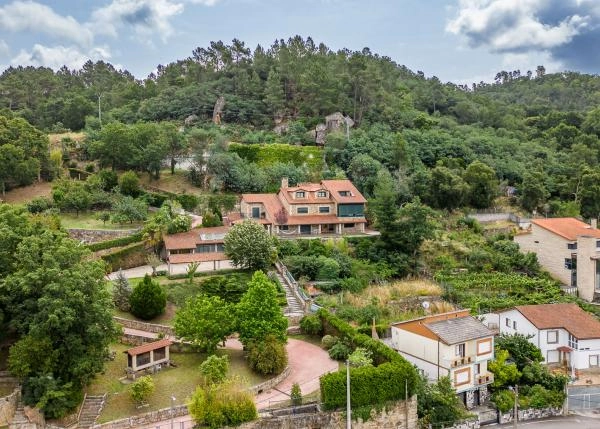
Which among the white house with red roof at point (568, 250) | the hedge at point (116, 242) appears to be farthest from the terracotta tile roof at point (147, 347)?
the white house with red roof at point (568, 250)

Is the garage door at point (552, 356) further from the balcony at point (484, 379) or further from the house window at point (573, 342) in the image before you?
the balcony at point (484, 379)

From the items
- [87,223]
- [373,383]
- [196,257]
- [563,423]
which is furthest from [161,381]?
[87,223]

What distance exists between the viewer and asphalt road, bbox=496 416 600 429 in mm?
28172

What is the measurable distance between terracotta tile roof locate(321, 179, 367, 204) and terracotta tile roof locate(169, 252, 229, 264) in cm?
1258

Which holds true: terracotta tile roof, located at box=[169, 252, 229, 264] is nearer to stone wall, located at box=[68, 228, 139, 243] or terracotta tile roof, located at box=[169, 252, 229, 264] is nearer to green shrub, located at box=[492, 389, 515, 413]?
stone wall, located at box=[68, 228, 139, 243]

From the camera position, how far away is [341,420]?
2538cm

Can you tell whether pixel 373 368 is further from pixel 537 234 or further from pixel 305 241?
pixel 537 234

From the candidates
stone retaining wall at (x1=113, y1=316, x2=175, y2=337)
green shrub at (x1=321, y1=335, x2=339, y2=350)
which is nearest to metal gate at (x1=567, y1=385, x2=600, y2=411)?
green shrub at (x1=321, y1=335, x2=339, y2=350)

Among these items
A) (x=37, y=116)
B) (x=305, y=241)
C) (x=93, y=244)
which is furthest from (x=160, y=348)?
(x=37, y=116)

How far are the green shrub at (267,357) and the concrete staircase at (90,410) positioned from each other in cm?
669

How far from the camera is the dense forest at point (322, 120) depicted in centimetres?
5675

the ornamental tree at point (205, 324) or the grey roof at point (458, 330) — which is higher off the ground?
the ornamental tree at point (205, 324)

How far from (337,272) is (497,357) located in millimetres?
12639

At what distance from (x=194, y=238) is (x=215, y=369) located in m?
17.1
